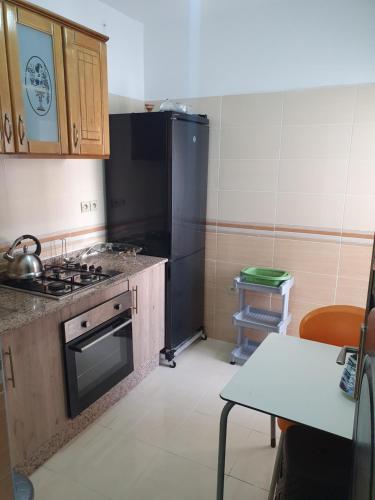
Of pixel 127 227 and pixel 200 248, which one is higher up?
pixel 127 227

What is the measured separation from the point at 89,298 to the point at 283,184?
5.45 ft

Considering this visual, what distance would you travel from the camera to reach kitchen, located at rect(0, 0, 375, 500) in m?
1.88

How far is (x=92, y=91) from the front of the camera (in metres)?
2.27

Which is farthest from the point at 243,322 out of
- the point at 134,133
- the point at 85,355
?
the point at 134,133

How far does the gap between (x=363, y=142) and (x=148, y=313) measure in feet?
6.14

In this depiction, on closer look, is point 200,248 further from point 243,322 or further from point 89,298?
point 89,298

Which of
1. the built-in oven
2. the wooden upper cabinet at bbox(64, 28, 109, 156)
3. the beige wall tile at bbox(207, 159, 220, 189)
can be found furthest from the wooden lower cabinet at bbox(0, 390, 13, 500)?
the beige wall tile at bbox(207, 159, 220, 189)

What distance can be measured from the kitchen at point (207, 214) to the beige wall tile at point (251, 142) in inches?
0.4

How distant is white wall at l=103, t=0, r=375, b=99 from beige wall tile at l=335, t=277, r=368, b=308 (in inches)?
53.7

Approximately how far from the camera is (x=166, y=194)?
266 centimetres

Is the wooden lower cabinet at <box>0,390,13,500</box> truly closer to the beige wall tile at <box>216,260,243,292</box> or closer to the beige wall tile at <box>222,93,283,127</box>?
the beige wall tile at <box>216,260,243,292</box>

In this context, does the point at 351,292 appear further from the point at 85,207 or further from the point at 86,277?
the point at 85,207

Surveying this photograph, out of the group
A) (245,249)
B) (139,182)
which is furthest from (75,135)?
(245,249)

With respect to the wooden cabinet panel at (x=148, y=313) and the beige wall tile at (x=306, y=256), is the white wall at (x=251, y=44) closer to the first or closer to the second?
the beige wall tile at (x=306, y=256)
